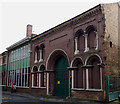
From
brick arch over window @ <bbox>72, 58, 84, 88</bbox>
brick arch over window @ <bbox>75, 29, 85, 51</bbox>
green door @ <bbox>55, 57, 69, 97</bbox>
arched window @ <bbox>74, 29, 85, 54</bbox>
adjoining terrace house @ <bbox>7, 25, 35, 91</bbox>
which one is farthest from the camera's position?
adjoining terrace house @ <bbox>7, 25, 35, 91</bbox>

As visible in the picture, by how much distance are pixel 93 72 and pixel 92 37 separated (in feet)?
10.6

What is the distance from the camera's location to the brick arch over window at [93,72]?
16.4m

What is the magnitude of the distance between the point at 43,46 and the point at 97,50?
33.6ft

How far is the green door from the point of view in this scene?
2090 cm

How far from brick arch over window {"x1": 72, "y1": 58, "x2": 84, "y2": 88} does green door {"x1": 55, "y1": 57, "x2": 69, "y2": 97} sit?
2.04m

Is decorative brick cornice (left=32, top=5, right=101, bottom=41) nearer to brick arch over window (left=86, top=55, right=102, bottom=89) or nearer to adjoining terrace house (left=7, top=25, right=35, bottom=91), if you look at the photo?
brick arch over window (left=86, top=55, right=102, bottom=89)

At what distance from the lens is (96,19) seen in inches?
664

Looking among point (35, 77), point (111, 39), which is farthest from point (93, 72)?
point (35, 77)

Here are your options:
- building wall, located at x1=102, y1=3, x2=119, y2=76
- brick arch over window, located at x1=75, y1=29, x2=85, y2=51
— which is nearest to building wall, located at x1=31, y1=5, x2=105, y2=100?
brick arch over window, located at x1=75, y1=29, x2=85, y2=51

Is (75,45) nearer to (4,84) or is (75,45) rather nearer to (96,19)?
(96,19)

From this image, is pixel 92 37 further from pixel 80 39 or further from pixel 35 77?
pixel 35 77

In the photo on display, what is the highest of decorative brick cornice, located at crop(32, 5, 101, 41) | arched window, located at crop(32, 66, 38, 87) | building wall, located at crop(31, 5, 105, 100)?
decorative brick cornice, located at crop(32, 5, 101, 41)

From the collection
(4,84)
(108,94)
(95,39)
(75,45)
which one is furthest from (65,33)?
(4,84)

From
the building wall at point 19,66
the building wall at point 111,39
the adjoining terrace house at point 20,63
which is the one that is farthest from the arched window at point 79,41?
the building wall at point 19,66
